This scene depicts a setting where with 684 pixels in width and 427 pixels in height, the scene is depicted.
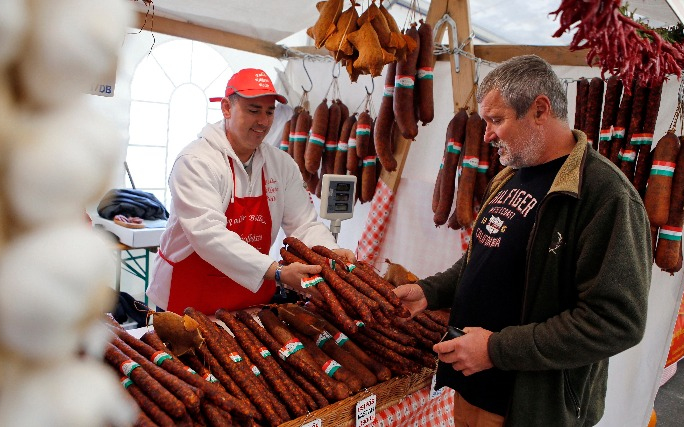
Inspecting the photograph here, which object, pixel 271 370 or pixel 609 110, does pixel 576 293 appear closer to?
pixel 271 370

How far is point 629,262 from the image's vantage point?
1.88 m

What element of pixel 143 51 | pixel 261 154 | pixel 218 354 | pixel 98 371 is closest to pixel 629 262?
pixel 218 354

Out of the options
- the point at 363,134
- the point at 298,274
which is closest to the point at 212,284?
the point at 298,274

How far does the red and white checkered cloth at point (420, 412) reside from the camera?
2572 millimetres

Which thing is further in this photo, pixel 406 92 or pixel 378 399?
pixel 406 92

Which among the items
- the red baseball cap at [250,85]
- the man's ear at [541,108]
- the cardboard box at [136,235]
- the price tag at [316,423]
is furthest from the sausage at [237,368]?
the cardboard box at [136,235]

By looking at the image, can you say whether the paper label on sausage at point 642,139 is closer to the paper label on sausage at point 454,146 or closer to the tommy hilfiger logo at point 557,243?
the paper label on sausage at point 454,146

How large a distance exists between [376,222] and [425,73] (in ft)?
5.06

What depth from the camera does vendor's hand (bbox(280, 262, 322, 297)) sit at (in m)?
2.52

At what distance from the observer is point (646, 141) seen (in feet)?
10.7

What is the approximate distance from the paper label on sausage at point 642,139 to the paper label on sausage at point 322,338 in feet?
7.87

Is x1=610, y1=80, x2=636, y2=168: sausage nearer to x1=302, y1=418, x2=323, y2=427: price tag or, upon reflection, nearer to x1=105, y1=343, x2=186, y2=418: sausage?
x1=302, y1=418, x2=323, y2=427: price tag

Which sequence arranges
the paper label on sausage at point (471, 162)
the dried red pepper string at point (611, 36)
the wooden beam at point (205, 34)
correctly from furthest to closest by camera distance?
1. the wooden beam at point (205, 34)
2. the paper label on sausage at point (471, 162)
3. the dried red pepper string at point (611, 36)

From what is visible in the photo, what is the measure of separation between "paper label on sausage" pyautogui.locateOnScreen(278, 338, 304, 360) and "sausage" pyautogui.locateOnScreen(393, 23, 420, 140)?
88.9 inches
